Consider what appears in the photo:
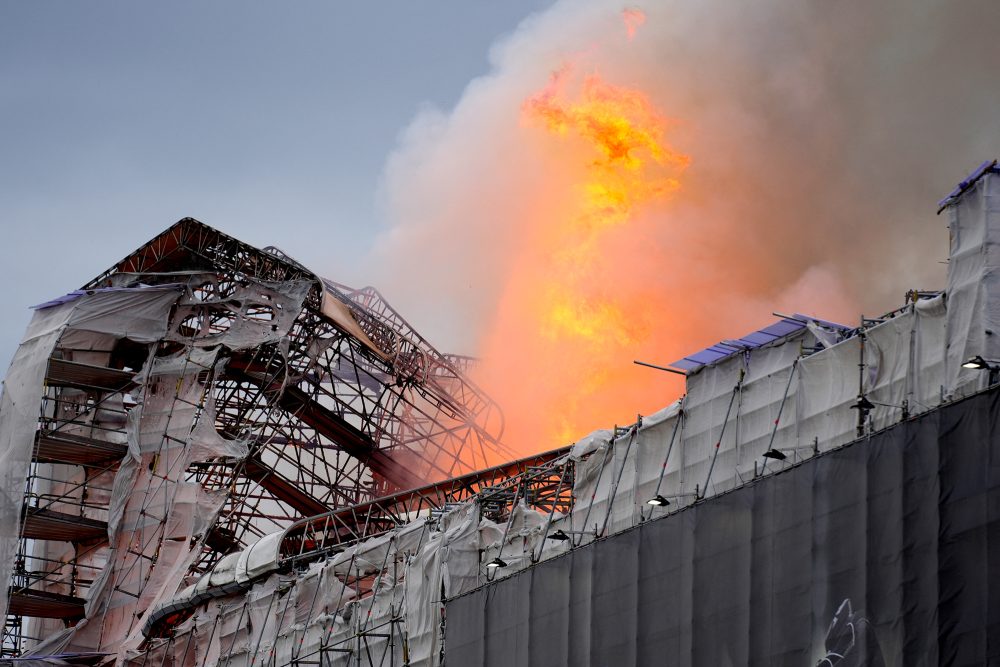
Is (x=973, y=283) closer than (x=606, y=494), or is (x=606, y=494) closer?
(x=973, y=283)

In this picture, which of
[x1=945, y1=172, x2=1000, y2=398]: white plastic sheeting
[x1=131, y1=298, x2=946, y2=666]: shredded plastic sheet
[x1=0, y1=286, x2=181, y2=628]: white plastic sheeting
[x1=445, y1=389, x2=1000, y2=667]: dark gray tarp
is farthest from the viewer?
[x1=0, y1=286, x2=181, y2=628]: white plastic sheeting

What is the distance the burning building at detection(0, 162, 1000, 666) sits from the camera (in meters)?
30.1

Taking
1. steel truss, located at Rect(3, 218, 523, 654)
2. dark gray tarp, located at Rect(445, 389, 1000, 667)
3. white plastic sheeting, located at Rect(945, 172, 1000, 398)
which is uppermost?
steel truss, located at Rect(3, 218, 523, 654)

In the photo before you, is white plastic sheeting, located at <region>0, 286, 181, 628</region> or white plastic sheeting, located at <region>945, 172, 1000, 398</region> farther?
white plastic sheeting, located at <region>0, 286, 181, 628</region>

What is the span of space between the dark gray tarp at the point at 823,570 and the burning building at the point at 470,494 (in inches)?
2.5

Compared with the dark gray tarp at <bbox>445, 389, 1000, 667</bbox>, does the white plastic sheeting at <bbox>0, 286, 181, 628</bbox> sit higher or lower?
higher

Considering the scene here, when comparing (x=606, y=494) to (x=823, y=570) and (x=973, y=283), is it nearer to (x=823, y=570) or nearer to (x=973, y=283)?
(x=823, y=570)

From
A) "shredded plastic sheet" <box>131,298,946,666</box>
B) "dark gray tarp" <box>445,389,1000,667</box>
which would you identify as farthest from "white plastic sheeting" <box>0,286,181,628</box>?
"dark gray tarp" <box>445,389,1000,667</box>

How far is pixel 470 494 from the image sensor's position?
195ft

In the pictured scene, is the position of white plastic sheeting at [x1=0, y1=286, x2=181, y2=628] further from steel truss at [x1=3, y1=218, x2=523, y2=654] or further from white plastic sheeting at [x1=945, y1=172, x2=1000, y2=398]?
white plastic sheeting at [x1=945, y1=172, x2=1000, y2=398]

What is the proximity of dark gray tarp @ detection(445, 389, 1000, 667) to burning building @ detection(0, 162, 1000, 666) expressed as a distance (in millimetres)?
63

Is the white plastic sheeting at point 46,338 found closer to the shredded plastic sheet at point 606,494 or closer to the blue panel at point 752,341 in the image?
the shredded plastic sheet at point 606,494

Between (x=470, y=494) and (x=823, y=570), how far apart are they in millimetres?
29045

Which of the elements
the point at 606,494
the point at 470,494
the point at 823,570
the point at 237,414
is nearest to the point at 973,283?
the point at 823,570
